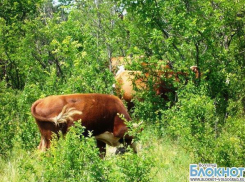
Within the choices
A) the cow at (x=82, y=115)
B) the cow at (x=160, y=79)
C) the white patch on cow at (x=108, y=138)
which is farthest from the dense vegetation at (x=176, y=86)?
the white patch on cow at (x=108, y=138)

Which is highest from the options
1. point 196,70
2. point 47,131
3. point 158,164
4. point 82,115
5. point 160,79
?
point 196,70

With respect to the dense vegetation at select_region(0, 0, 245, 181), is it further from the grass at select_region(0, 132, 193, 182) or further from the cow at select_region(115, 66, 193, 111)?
the cow at select_region(115, 66, 193, 111)

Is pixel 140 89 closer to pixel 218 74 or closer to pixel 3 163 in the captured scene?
pixel 218 74

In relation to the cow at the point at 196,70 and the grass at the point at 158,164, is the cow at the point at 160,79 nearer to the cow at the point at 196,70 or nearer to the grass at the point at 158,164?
the cow at the point at 196,70

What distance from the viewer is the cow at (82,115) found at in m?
6.27

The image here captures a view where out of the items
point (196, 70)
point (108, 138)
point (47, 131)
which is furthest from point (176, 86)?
point (47, 131)

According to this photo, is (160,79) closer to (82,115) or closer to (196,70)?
(196,70)

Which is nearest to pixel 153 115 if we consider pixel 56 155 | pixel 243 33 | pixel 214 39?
pixel 214 39

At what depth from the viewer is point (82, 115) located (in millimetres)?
6512

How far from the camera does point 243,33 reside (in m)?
9.02

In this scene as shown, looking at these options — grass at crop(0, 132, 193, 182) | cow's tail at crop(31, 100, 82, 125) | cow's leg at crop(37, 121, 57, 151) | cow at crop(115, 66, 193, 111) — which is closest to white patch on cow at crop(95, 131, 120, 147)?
grass at crop(0, 132, 193, 182)

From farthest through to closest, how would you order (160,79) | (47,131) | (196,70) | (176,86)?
(160,79) → (196,70) → (176,86) → (47,131)

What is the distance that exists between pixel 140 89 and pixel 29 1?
6.78 m

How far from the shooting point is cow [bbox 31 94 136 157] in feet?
20.6
